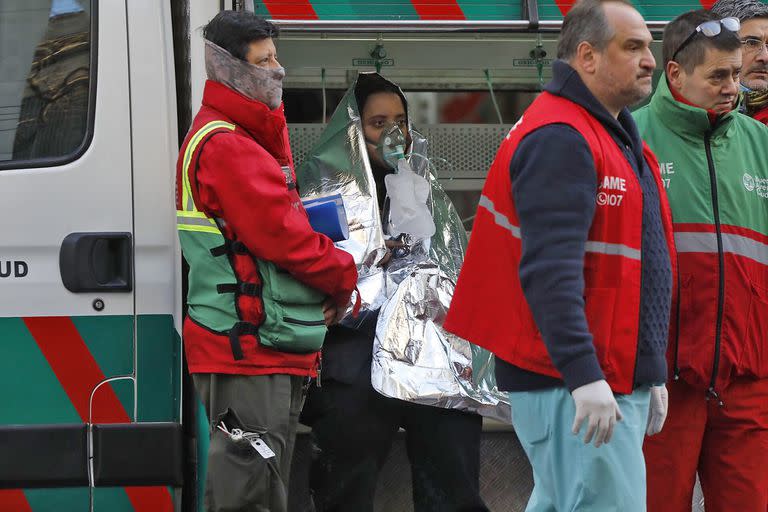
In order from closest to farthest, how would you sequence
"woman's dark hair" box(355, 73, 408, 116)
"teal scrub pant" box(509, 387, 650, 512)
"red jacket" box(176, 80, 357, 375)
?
"teal scrub pant" box(509, 387, 650, 512), "red jacket" box(176, 80, 357, 375), "woman's dark hair" box(355, 73, 408, 116)

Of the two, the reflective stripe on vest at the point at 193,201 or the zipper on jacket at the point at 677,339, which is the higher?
the reflective stripe on vest at the point at 193,201

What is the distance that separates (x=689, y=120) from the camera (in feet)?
10.1

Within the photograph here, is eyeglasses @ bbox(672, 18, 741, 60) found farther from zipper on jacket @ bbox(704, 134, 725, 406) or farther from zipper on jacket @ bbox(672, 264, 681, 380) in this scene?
zipper on jacket @ bbox(672, 264, 681, 380)

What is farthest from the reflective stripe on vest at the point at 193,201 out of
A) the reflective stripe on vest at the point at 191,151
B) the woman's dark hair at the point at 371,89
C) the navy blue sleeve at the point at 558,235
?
the woman's dark hair at the point at 371,89

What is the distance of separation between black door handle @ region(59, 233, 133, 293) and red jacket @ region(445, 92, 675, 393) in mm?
1062

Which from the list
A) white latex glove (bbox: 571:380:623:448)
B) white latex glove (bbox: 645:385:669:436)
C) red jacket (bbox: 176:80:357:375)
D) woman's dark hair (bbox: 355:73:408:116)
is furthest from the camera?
woman's dark hair (bbox: 355:73:408:116)

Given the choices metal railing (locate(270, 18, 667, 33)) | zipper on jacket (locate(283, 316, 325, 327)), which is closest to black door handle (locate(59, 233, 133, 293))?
zipper on jacket (locate(283, 316, 325, 327))

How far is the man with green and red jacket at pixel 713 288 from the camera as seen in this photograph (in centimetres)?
301

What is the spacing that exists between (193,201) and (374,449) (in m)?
0.98

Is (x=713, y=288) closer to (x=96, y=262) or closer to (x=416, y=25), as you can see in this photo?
(x=416, y=25)

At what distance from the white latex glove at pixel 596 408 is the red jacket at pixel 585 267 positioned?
0.46ft

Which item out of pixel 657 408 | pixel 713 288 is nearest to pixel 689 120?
pixel 713 288

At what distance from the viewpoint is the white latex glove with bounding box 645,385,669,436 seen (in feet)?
8.94

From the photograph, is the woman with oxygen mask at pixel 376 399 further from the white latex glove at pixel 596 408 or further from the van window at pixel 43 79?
the white latex glove at pixel 596 408
